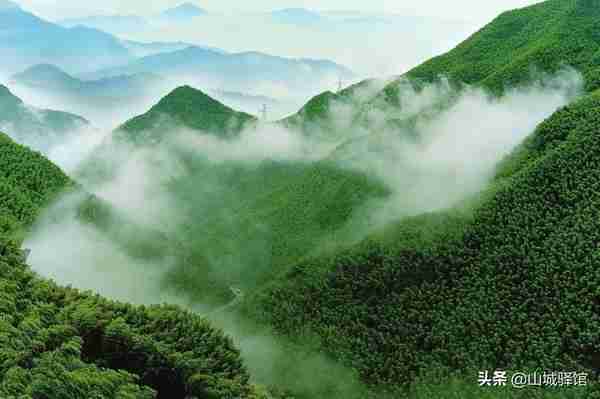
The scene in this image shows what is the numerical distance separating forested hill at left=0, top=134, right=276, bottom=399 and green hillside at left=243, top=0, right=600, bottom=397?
1299cm

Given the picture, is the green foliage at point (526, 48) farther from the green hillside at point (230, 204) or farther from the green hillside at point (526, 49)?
the green hillside at point (230, 204)

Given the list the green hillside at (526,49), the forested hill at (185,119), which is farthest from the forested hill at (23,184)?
the green hillside at (526,49)

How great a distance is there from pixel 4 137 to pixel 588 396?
5318cm

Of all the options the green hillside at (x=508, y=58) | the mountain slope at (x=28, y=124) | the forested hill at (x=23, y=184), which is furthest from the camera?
the mountain slope at (x=28, y=124)

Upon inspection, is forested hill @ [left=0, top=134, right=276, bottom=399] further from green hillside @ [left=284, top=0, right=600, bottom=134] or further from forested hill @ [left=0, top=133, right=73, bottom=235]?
green hillside @ [left=284, top=0, right=600, bottom=134]

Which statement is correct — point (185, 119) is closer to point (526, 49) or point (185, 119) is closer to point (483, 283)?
point (526, 49)

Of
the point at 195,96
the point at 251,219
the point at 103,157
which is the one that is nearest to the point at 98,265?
the point at 251,219

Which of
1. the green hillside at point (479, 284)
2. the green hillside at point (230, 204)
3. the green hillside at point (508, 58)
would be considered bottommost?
the green hillside at point (479, 284)

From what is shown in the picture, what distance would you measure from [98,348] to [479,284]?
86.5 ft

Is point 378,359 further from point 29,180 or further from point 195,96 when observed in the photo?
point 195,96

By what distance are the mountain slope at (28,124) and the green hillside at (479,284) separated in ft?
480

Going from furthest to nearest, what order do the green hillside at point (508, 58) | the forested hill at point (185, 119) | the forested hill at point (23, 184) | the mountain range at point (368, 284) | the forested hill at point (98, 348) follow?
1. the forested hill at point (185, 119)
2. the green hillside at point (508, 58)
3. the forested hill at point (23, 184)
4. the mountain range at point (368, 284)
5. the forested hill at point (98, 348)

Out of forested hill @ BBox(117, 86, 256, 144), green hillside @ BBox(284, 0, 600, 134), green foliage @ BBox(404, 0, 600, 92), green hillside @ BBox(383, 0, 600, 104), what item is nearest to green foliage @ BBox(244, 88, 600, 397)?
green hillside @ BBox(383, 0, 600, 104)

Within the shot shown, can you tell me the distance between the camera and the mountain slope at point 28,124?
176875mm
